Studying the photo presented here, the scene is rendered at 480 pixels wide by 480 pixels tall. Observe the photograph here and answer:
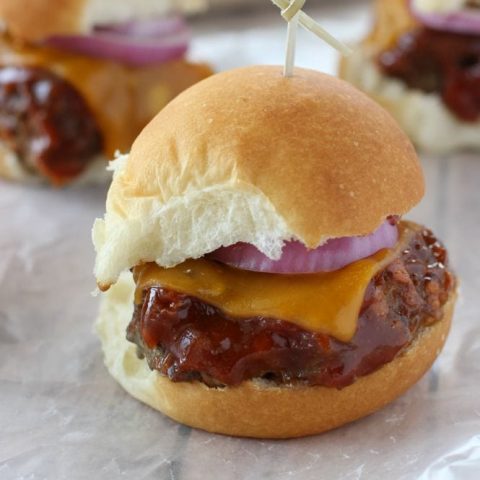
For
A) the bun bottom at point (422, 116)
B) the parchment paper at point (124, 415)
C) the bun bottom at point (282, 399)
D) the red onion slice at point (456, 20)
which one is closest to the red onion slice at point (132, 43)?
the parchment paper at point (124, 415)

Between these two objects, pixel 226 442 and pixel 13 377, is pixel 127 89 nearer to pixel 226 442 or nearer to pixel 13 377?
pixel 13 377

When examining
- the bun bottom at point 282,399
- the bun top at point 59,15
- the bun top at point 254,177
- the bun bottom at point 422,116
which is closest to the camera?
the bun top at point 254,177

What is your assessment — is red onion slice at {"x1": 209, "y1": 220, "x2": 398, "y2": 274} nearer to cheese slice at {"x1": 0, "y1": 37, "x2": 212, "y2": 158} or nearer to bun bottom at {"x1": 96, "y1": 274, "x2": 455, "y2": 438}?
bun bottom at {"x1": 96, "y1": 274, "x2": 455, "y2": 438}

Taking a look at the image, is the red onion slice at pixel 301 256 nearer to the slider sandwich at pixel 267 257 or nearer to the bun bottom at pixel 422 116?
the slider sandwich at pixel 267 257

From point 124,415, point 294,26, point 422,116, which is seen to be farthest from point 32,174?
point 294,26

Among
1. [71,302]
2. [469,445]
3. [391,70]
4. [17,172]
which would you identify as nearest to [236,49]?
[391,70]
